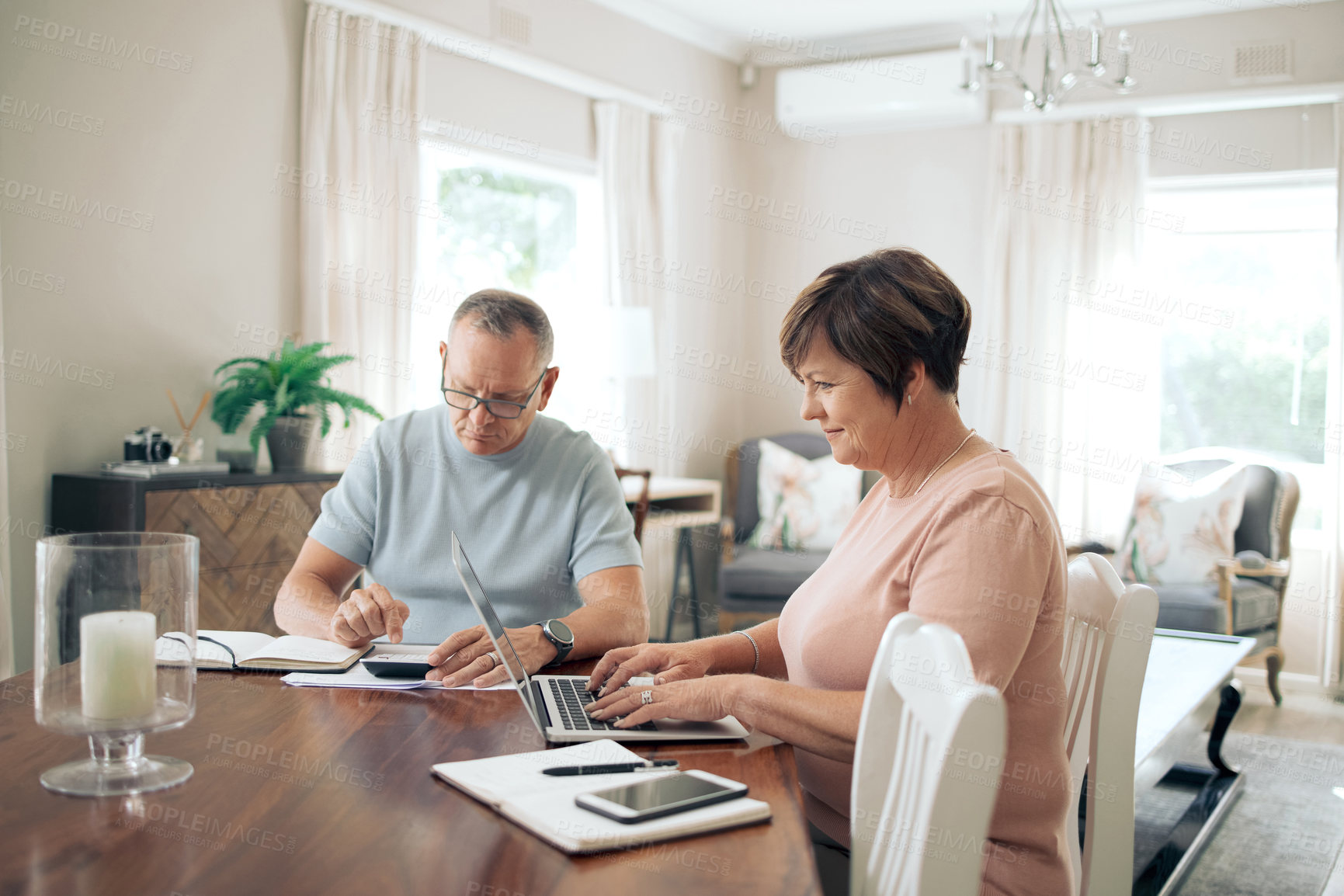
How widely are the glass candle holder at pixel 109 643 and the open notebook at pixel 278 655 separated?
50cm

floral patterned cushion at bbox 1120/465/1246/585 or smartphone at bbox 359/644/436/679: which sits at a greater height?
smartphone at bbox 359/644/436/679

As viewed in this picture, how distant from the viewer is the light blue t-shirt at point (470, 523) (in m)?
2.05

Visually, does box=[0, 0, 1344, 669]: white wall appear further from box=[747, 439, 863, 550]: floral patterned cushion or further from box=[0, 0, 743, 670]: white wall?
box=[747, 439, 863, 550]: floral patterned cushion

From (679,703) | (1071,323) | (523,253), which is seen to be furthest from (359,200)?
(1071,323)

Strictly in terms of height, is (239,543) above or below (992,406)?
below

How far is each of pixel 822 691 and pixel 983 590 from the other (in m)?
0.24

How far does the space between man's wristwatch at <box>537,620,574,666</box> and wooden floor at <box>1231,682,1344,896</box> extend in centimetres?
338

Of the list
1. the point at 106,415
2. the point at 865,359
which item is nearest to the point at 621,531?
the point at 865,359

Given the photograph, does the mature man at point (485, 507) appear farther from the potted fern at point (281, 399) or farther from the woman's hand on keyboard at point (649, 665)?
the potted fern at point (281, 399)

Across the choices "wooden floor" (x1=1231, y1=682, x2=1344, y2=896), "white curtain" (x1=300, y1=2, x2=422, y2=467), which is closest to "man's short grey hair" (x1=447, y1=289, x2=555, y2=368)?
"white curtain" (x1=300, y1=2, x2=422, y2=467)

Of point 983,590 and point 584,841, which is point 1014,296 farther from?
point 584,841

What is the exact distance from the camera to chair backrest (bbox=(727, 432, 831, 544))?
5.28m

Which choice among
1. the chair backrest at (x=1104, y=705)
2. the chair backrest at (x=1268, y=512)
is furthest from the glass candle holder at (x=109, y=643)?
the chair backrest at (x=1268, y=512)

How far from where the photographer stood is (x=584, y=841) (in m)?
0.97
